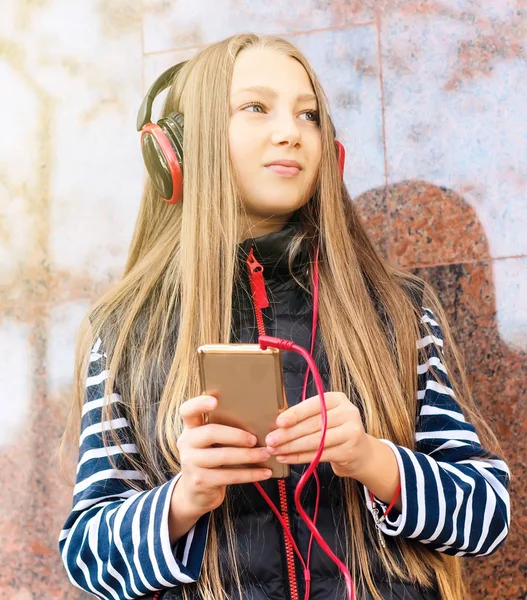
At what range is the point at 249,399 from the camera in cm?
102

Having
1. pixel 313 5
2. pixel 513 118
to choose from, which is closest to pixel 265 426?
pixel 513 118

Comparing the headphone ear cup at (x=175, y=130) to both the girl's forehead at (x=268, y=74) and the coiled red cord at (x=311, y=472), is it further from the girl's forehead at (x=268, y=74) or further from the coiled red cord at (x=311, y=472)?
the coiled red cord at (x=311, y=472)

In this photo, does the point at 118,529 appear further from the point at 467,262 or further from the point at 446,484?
the point at 467,262

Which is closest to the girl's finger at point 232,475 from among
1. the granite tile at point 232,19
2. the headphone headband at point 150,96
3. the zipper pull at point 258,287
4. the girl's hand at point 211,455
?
the girl's hand at point 211,455

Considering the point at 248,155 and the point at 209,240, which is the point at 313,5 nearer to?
the point at 248,155

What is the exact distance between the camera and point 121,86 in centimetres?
205

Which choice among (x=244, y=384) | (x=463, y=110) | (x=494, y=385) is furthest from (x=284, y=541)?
(x=463, y=110)

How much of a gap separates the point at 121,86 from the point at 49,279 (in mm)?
540

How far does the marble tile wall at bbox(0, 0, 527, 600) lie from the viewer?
1.80 metres

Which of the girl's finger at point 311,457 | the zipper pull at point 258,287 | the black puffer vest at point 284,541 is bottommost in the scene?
the black puffer vest at point 284,541

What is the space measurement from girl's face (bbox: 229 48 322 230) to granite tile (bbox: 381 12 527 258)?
0.44 meters

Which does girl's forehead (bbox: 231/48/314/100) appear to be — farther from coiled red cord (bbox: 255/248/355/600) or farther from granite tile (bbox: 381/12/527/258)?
granite tile (bbox: 381/12/527/258)

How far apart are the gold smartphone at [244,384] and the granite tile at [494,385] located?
35.3 inches

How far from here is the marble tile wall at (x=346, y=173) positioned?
1.80 m
